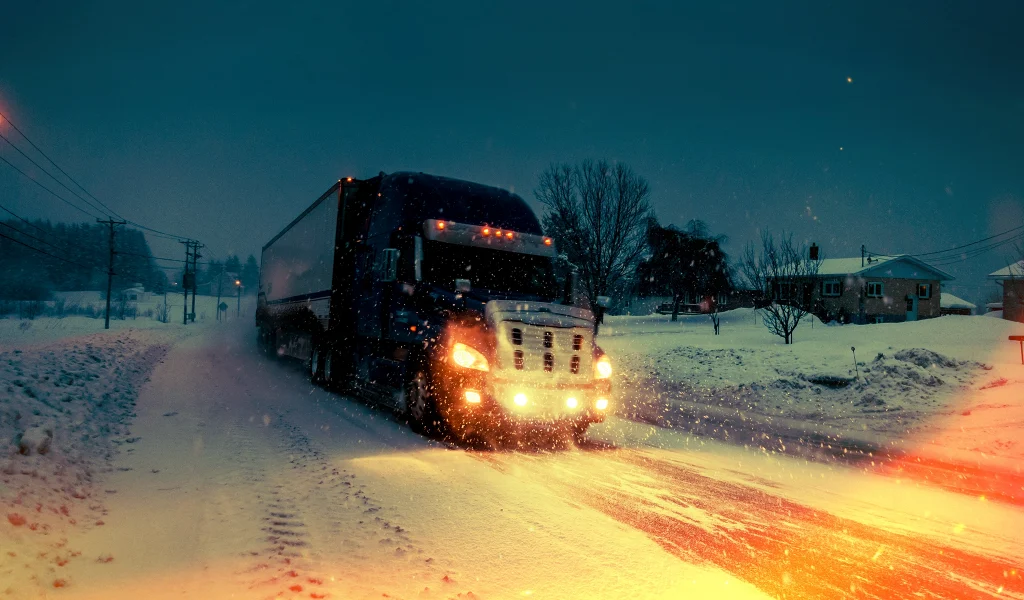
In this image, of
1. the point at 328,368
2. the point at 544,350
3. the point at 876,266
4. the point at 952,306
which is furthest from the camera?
the point at 952,306

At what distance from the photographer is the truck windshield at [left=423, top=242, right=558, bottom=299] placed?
954 centimetres

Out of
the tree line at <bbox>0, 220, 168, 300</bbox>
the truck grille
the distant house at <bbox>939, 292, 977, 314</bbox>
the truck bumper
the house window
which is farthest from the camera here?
the tree line at <bbox>0, 220, 168, 300</bbox>

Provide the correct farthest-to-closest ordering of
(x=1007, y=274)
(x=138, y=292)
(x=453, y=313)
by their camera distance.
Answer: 1. (x=138, y=292)
2. (x=1007, y=274)
3. (x=453, y=313)

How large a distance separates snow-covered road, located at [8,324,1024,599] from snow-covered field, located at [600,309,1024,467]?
2.92m

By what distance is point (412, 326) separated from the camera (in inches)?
374

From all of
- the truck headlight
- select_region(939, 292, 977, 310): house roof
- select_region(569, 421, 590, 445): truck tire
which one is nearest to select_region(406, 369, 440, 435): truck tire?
the truck headlight

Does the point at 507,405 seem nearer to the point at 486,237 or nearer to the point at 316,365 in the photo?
the point at 486,237

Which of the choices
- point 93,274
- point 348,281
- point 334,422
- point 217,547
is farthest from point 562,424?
point 93,274

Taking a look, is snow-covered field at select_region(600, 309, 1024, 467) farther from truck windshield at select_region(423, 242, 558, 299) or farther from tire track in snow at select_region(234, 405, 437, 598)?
tire track in snow at select_region(234, 405, 437, 598)

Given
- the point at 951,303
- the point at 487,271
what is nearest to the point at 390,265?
the point at 487,271

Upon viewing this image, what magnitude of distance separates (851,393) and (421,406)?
33.5 feet

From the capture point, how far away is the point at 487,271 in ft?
32.1

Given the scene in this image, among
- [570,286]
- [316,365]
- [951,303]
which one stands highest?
[951,303]

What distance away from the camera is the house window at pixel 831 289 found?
52344mm
